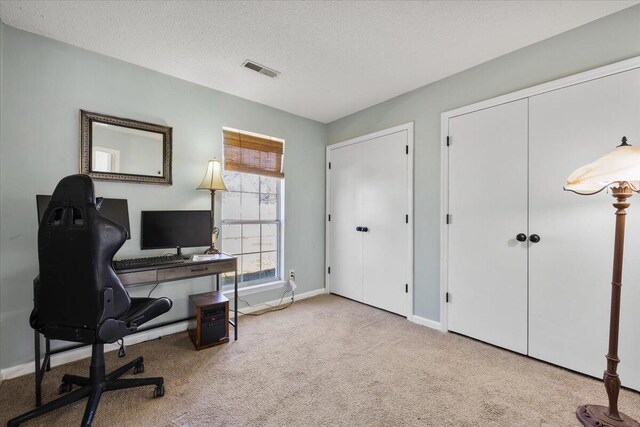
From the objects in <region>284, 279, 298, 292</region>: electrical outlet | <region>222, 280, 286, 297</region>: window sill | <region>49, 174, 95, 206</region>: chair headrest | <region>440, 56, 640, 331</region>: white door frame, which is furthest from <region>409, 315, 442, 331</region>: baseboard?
<region>49, 174, 95, 206</region>: chair headrest

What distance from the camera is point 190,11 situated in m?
1.86

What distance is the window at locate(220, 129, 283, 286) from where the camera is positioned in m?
3.19

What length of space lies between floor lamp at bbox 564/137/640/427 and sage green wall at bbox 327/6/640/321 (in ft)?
3.03

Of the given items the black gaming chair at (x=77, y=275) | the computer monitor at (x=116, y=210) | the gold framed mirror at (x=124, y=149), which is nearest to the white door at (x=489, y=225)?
the black gaming chair at (x=77, y=275)

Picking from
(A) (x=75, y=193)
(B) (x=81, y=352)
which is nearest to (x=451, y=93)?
(A) (x=75, y=193)

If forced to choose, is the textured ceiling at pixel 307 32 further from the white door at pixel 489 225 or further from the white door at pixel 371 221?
the white door at pixel 371 221

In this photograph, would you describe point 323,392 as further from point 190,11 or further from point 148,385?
point 190,11

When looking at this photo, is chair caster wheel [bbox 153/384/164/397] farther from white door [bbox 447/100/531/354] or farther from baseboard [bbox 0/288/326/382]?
white door [bbox 447/100/531/354]

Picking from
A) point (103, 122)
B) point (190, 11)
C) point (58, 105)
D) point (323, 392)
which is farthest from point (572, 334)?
point (58, 105)

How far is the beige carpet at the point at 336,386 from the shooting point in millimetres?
1598

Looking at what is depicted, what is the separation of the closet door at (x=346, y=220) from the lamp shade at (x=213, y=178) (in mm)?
1651

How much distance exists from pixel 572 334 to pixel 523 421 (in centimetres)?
89

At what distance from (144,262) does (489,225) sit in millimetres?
2890

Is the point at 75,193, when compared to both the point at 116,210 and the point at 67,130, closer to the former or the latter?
the point at 116,210
